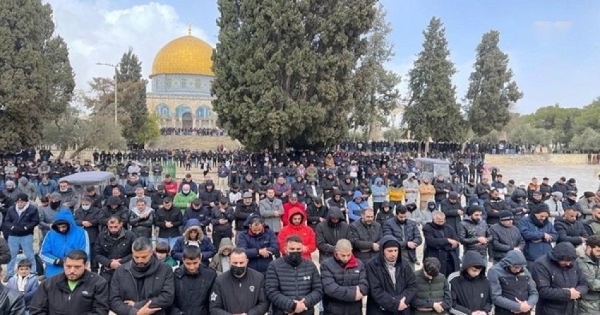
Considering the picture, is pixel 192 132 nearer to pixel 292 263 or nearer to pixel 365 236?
pixel 365 236

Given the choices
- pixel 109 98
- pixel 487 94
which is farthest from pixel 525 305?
pixel 109 98

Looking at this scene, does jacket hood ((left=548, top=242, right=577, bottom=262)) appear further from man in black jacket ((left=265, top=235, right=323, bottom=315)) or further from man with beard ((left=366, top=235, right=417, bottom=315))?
man in black jacket ((left=265, top=235, right=323, bottom=315))

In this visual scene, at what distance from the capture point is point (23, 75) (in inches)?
910

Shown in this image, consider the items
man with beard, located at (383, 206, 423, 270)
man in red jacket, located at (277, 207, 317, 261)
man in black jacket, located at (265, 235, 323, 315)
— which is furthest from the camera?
man with beard, located at (383, 206, 423, 270)

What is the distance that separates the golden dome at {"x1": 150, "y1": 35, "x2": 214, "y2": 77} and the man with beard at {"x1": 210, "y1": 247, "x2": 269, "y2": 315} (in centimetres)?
5825

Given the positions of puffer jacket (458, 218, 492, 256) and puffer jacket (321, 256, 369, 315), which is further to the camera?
puffer jacket (458, 218, 492, 256)

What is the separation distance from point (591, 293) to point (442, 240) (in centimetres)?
197

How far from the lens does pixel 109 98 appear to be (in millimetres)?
42375

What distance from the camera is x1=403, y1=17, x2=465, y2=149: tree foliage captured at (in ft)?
116

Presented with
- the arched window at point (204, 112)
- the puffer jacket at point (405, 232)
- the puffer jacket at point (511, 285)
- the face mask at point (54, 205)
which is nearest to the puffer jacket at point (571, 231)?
the puffer jacket at point (405, 232)

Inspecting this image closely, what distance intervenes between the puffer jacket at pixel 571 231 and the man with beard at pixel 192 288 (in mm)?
5359

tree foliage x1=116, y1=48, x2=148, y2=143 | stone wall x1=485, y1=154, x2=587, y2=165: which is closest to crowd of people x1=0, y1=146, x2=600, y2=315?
stone wall x1=485, y1=154, x2=587, y2=165

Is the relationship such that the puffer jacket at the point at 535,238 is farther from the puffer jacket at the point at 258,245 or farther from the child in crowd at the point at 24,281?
the child in crowd at the point at 24,281

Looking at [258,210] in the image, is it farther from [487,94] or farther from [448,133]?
[487,94]
